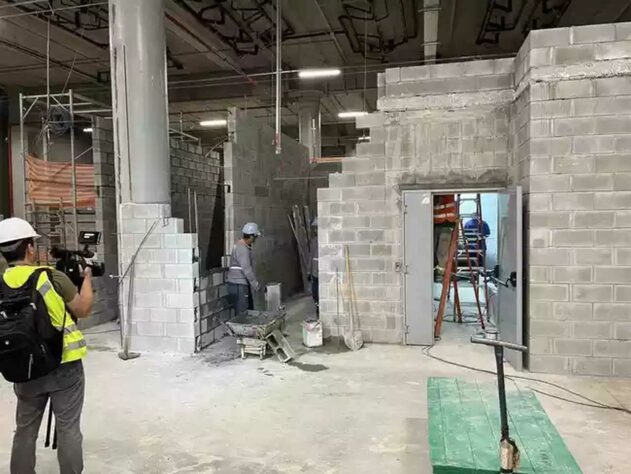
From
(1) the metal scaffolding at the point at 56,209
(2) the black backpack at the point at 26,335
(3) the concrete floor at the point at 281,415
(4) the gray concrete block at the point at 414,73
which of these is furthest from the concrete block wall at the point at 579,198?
(1) the metal scaffolding at the point at 56,209

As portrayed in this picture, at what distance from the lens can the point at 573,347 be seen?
176 inches

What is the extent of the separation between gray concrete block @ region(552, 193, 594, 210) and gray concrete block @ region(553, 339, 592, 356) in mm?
1253

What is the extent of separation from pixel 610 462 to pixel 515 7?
6.98m

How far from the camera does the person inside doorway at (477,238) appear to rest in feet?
22.2

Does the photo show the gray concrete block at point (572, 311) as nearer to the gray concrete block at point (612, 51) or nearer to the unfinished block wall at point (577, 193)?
the unfinished block wall at point (577, 193)

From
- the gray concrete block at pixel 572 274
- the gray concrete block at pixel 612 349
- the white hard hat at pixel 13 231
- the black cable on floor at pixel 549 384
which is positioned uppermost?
the white hard hat at pixel 13 231

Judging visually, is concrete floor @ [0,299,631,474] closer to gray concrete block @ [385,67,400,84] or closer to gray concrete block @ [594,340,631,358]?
gray concrete block @ [594,340,631,358]

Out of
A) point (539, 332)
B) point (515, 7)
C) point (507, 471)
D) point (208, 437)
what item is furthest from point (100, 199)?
point (515, 7)

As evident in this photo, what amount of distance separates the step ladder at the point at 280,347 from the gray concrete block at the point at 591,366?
9.09ft

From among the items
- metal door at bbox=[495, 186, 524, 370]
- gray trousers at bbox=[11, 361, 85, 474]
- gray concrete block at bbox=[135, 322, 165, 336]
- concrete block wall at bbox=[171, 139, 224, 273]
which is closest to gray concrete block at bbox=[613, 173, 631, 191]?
metal door at bbox=[495, 186, 524, 370]

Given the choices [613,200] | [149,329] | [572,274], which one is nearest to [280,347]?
[149,329]

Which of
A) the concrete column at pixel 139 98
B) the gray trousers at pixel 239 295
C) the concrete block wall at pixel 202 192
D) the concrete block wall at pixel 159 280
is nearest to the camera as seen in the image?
the concrete column at pixel 139 98

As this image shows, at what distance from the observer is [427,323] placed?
18.3 ft

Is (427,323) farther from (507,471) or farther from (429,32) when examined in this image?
(429,32)
